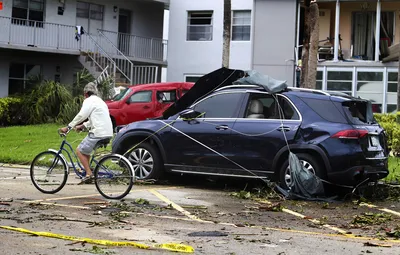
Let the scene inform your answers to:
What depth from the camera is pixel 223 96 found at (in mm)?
12391

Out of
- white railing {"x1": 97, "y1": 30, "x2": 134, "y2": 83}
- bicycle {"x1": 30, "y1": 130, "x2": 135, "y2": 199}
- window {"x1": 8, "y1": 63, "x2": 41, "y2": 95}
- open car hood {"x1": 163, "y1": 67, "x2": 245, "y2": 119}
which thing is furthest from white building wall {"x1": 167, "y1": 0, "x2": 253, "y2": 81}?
bicycle {"x1": 30, "y1": 130, "x2": 135, "y2": 199}

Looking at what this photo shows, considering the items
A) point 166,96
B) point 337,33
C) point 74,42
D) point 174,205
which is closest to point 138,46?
point 74,42

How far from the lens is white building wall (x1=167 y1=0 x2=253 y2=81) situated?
3156 centimetres

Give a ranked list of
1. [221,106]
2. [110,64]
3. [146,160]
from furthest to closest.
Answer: [110,64], [146,160], [221,106]

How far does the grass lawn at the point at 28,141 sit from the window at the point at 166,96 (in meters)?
2.94

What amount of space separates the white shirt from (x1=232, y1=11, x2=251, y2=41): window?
20.8 m

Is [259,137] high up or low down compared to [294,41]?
down

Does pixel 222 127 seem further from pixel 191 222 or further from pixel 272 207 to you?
pixel 191 222

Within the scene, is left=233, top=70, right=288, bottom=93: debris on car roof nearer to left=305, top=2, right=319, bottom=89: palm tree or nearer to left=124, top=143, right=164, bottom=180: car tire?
left=124, top=143, right=164, bottom=180: car tire

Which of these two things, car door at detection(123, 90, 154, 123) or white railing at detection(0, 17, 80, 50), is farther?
white railing at detection(0, 17, 80, 50)

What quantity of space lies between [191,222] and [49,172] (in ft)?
10.9

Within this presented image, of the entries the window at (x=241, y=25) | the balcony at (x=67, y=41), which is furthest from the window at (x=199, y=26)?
the balcony at (x=67, y=41)

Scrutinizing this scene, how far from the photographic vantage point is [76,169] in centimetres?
1141

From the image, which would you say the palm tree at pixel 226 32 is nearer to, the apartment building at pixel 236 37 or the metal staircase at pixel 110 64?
the metal staircase at pixel 110 64
